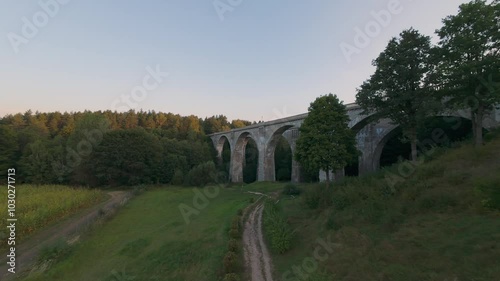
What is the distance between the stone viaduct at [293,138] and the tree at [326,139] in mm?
1899

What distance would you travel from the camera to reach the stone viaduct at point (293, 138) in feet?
94.7

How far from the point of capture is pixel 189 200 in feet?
102

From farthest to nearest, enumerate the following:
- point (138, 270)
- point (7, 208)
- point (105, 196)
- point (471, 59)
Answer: point (105, 196), point (7, 208), point (471, 59), point (138, 270)

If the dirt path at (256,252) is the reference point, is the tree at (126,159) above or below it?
above

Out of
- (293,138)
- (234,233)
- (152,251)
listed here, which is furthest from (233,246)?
(293,138)

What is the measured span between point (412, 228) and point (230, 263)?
6.85 meters

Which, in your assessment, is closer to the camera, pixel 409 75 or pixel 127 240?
pixel 409 75

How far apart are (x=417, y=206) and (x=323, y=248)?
13.8 feet

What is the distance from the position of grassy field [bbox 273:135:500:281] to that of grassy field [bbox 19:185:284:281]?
12.8 ft

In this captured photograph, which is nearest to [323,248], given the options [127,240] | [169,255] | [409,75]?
[169,255]

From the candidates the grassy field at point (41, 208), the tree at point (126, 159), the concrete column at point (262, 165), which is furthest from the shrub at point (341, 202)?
the tree at point (126, 159)

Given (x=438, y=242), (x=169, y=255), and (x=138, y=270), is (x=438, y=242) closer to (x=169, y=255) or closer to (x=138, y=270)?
(x=169, y=255)

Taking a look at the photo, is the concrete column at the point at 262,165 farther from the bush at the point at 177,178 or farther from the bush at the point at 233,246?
the bush at the point at 233,246

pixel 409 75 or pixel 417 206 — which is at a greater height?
pixel 409 75
